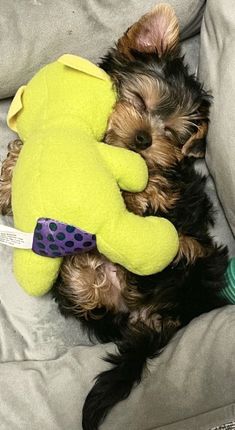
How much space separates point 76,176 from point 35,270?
1.05 ft

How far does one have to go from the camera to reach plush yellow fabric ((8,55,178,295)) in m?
1.79

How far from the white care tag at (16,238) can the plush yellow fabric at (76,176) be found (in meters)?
0.02

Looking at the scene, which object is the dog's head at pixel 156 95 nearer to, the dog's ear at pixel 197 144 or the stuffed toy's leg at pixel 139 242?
the dog's ear at pixel 197 144

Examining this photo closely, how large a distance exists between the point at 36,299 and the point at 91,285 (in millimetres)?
232

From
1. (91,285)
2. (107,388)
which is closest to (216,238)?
(91,285)

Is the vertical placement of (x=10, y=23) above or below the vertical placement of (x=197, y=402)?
above

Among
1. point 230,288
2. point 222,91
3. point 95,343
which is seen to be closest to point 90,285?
point 95,343

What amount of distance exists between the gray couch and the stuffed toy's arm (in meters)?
0.35

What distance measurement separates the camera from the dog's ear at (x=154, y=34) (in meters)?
2.19

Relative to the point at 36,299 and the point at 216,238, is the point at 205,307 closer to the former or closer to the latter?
the point at 216,238

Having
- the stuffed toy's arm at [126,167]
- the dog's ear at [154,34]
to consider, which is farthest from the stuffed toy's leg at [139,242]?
the dog's ear at [154,34]

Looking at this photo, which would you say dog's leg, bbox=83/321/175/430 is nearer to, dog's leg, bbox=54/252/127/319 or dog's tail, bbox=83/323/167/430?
dog's tail, bbox=83/323/167/430

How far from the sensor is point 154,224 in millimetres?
1898

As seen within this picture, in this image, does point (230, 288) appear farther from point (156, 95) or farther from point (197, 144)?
point (156, 95)
